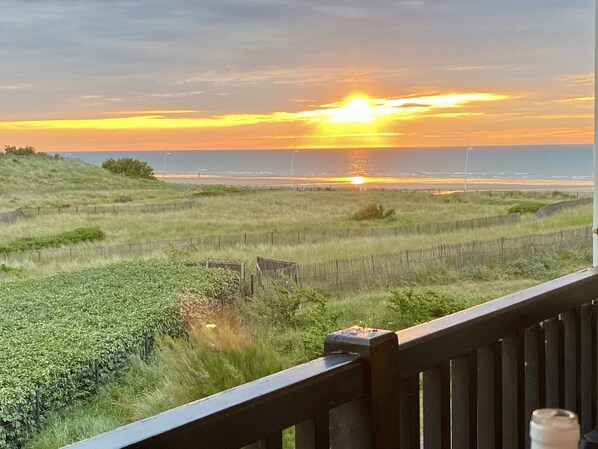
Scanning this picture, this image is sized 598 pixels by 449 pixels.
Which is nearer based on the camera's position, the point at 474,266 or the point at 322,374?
the point at 322,374

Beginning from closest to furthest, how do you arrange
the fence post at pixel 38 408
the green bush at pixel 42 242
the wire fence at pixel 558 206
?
the fence post at pixel 38 408 → the green bush at pixel 42 242 → the wire fence at pixel 558 206

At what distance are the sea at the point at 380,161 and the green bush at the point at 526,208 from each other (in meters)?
0.39

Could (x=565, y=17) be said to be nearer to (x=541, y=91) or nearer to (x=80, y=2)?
(x=541, y=91)

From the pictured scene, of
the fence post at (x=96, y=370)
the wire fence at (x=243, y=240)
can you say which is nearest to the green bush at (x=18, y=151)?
the wire fence at (x=243, y=240)

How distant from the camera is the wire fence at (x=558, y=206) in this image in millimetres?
5064

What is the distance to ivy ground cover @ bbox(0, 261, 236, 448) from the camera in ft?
9.09

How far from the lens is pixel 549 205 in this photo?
5.44 meters

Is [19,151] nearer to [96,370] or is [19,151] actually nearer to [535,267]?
[96,370]

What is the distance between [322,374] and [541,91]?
4.58 metres

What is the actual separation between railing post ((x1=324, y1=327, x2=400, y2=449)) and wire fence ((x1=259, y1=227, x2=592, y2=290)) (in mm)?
3271

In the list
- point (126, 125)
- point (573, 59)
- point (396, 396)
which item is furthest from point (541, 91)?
point (396, 396)

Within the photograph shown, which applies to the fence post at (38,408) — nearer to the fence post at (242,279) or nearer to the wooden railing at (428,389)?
the fence post at (242,279)

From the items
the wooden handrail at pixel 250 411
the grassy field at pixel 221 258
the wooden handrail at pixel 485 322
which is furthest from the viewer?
the grassy field at pixel 221 258

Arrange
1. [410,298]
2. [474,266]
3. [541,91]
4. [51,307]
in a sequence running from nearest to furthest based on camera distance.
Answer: [51,307], [410,298], [474,266], [541,91]
